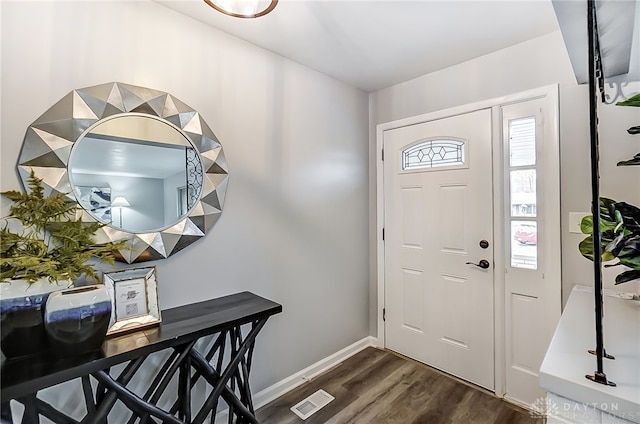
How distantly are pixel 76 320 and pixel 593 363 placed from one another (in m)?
1.62

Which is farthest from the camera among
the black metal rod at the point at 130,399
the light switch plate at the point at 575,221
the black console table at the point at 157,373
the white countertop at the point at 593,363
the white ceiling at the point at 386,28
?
the light switch plate at the point at 575,221

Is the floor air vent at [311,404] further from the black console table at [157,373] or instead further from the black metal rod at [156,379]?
the black metal rod at [156,379]

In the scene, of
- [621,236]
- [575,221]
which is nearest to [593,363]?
[621,236]

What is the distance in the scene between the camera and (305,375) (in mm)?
Result: 2301

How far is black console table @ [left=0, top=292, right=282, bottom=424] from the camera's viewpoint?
0.99 m

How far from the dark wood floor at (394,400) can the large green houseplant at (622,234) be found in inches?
49.5

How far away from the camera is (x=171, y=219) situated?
1619mm

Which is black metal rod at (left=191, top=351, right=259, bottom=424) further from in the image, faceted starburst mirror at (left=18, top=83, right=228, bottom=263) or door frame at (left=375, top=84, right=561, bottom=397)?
door frame at (left=375, top=84, right=561, bottom=397)

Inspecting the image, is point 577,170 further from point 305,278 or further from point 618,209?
point 305,278

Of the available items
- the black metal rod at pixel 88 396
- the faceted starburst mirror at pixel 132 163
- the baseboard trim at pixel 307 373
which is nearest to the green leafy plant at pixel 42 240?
the faceted starburst mirror at pixel 132 163

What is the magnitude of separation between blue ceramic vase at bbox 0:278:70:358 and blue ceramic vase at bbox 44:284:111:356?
1.6 inches

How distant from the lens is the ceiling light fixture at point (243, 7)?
1271 mm

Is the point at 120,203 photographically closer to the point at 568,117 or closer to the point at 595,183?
the point at 595,183

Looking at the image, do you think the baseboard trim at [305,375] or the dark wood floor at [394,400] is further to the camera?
the baseboard trim at [305,375]
